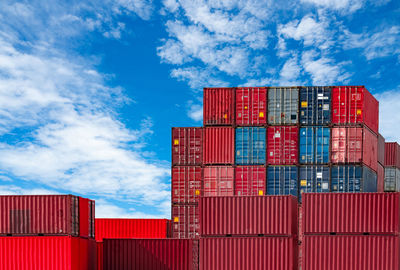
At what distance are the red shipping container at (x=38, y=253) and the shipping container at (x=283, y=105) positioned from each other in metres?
16.3

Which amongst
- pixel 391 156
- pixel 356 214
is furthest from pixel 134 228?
pixel 391 156

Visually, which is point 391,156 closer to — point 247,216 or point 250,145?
point 250,145

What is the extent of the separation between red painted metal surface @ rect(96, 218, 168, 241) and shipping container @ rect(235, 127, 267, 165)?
940cm

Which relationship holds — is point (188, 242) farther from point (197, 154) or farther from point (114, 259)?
point (197, 154)

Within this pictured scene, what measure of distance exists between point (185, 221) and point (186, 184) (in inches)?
114

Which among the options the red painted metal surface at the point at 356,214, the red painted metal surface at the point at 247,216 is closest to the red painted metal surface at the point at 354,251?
the red painted metal surface at the point at 356,214

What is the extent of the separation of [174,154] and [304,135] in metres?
10.3

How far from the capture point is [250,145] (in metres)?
28.7

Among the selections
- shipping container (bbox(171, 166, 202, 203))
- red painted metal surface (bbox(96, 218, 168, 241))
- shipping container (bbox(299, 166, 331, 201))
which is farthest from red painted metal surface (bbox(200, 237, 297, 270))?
red painted metal surface (bbox(96, 218, 168, 241))

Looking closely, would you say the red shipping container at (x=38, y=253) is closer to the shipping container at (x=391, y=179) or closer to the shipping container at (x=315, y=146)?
the shipping container at (x=315, y=146)

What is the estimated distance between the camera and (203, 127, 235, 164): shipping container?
94.7 ft

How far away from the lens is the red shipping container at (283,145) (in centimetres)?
2820

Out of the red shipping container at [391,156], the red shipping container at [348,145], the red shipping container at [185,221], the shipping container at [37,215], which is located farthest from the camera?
the red shipping container at [391,156]

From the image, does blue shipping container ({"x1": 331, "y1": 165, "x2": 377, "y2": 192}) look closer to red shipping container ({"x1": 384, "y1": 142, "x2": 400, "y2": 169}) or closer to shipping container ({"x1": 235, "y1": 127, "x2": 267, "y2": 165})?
shipping container ({"x1": 235, "y1": 127, "x2": 267, "y2": 165})
